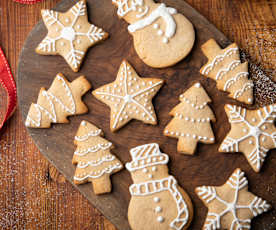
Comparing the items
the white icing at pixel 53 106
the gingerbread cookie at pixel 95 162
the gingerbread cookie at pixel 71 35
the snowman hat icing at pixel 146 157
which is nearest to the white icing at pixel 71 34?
the gingerbread cookie at pixel 71 35

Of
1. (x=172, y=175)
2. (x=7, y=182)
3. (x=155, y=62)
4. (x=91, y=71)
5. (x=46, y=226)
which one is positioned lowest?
(x=46, y=226)

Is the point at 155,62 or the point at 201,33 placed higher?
the point at 201,33

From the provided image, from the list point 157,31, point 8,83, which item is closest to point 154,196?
point 157,31

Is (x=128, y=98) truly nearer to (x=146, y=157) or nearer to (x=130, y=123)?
(x=130, y=123)

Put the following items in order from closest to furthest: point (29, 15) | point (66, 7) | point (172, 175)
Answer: point (172, 175) → point (66, 7) → point (29, 15)

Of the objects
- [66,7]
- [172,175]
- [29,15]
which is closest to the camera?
[172,175]

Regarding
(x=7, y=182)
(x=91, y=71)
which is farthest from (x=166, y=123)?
(x=7, y=182)

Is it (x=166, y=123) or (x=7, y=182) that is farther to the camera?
(x=7, y=182)

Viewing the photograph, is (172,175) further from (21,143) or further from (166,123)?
(21,143)
